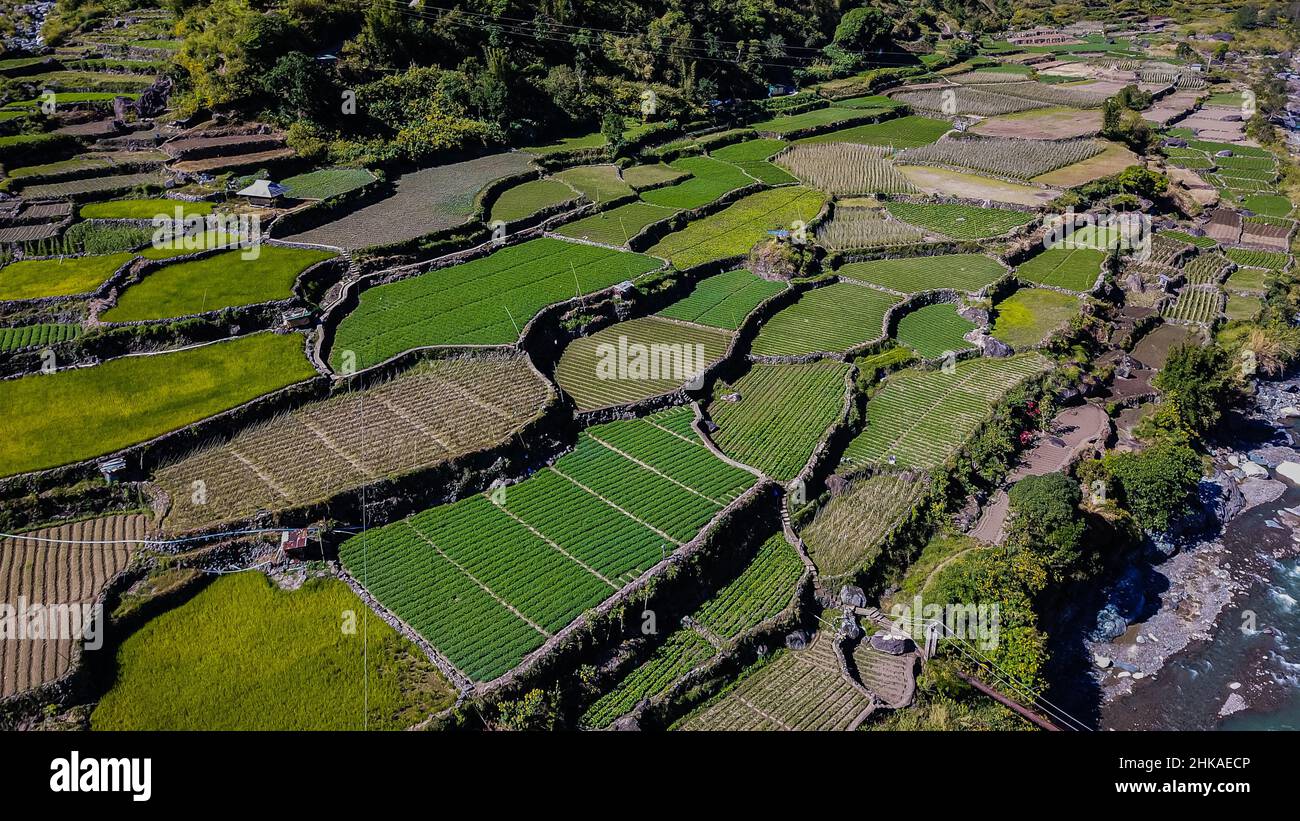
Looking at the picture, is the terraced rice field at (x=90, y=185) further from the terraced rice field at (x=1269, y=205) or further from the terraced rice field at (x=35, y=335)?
the terraced rice field at (x=1269, y=205)

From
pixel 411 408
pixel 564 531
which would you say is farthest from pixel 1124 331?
pixel 411 408

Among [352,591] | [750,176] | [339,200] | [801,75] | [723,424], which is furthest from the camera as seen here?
[801,75]

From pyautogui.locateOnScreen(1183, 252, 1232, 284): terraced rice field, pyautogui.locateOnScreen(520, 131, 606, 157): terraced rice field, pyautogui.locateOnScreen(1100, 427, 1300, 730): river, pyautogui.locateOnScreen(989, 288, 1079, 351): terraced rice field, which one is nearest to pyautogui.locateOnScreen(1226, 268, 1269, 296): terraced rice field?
pyautogui.locateOnScreen(1183, 252, 1232, 284): terraced rice field

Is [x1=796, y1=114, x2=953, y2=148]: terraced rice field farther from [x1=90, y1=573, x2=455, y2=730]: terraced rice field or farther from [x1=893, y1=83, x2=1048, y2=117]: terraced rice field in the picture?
[x1=90, y1=573, x2=455, y2=730]: terraced rice field

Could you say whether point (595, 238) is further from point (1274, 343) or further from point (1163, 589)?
point (1274, 343)

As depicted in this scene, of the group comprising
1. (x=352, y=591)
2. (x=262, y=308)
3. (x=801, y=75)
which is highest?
(x=801, y=75)

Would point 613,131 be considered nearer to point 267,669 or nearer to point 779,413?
point 779,413

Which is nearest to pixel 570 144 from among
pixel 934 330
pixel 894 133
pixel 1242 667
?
pixel 894 133
